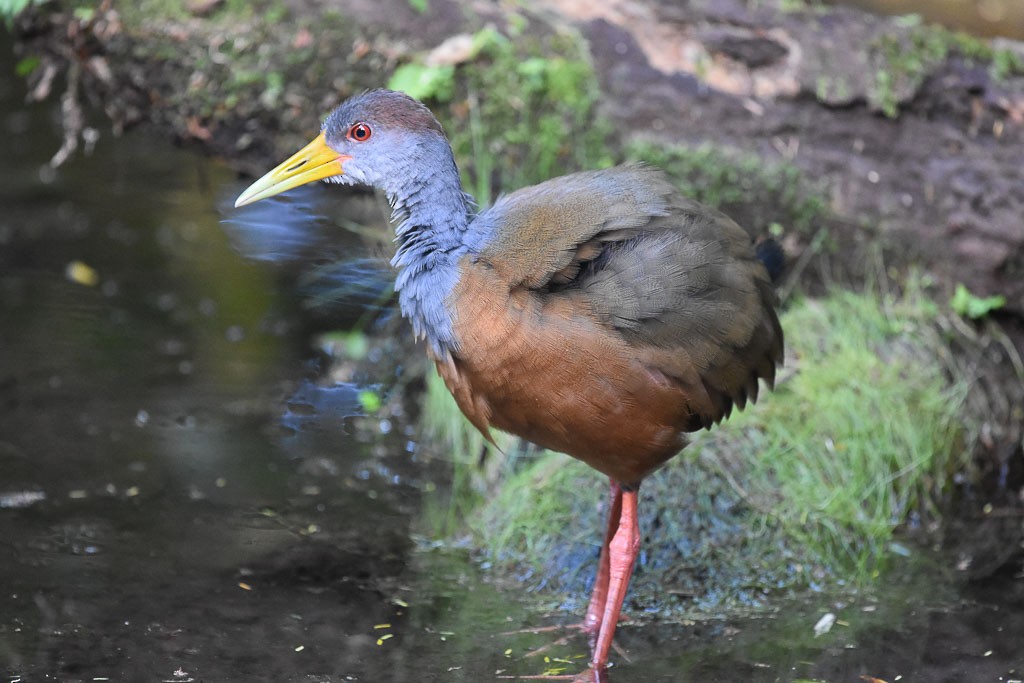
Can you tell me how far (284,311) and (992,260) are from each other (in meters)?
3.77

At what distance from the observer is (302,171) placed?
11.9ft

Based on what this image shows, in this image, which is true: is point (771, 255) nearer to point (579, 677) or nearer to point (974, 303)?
point (974, 303)

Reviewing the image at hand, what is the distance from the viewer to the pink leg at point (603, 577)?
4.01m

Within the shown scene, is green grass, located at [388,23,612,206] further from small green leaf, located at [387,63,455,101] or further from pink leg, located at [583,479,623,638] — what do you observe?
pink leg, located at [583,479,623,638]

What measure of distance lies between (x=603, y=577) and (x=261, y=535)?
1393 mm

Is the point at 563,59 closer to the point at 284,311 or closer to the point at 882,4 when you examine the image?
the point at 284,311

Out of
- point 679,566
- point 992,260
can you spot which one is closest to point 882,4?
point 992,260

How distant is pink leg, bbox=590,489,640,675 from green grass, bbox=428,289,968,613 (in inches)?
18.7

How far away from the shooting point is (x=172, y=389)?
5598 millimetres

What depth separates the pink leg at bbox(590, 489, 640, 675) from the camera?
3.67 meters

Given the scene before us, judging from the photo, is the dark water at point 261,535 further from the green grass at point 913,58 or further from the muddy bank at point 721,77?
the green grass at point 913,58

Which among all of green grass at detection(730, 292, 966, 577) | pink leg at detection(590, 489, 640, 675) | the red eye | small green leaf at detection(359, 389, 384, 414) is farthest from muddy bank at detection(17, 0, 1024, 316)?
pink leg at detection(590, 489, 640, 675)

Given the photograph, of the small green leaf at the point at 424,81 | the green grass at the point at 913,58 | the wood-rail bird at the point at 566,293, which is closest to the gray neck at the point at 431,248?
the wood-rail bird at the point at 566,293

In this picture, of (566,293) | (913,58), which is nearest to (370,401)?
(566,293)
